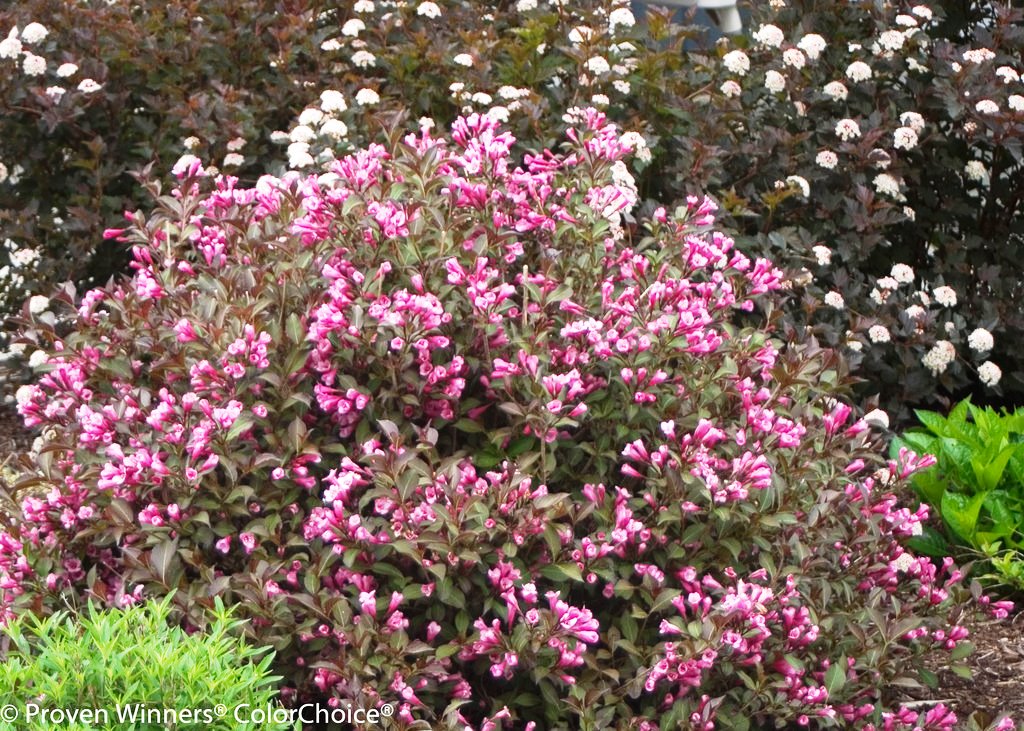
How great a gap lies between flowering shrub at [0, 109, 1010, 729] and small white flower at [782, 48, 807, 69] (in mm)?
1768

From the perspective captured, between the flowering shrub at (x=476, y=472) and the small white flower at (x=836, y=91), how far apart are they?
1.88m

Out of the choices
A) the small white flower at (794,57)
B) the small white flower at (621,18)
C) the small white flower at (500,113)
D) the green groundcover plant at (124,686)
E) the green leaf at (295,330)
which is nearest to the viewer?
the green groundcover plant at (124,686)

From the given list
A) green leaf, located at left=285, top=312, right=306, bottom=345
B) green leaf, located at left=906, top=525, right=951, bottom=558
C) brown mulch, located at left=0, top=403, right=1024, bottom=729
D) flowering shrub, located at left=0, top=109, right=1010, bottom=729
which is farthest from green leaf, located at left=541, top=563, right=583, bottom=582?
green leaf, located at left=906, top=525, right=951, bottom=558

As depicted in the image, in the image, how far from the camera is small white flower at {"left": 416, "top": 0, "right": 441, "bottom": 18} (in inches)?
207

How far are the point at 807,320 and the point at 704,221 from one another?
1.32m

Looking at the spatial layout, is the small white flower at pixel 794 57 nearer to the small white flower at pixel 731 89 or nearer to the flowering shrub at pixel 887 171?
the flowering shrub at pixel 887 171

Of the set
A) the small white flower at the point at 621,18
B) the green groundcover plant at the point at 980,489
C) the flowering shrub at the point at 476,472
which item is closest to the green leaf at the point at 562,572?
the flowering shrub at the point at 476,472

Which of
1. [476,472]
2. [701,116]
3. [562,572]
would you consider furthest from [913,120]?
[562,572]

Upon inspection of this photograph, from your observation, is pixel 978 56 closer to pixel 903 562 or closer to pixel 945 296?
pixel 945 296

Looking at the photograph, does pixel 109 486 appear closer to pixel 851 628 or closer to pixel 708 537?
pixel 708 537

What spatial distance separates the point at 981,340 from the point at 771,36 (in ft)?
4.35

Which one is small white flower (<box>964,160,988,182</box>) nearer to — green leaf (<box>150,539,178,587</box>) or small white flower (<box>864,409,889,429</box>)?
small white flower (<box>864,409,889,429</box>)

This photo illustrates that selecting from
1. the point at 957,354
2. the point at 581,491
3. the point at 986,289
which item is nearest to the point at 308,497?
the point at 581,491

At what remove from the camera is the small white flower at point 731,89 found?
4887 mm
